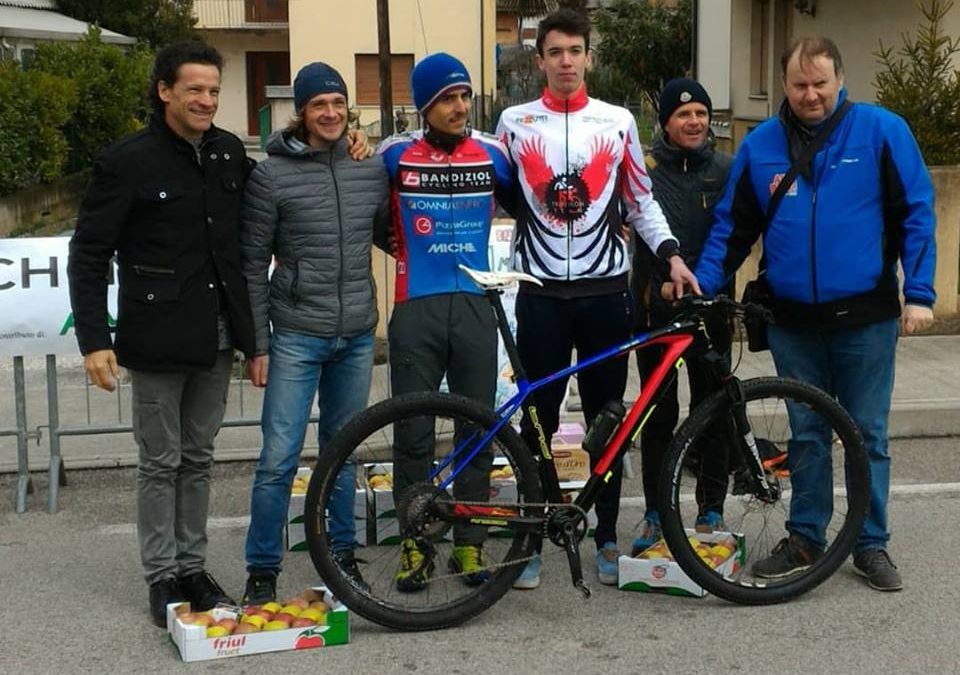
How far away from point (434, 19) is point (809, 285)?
98.9 feet

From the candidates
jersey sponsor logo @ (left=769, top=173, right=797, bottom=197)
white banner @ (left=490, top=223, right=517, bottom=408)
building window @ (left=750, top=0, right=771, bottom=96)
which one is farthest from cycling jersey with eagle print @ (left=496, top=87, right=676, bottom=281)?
building window @ (left=750, top=0, right=771, bottom=96)

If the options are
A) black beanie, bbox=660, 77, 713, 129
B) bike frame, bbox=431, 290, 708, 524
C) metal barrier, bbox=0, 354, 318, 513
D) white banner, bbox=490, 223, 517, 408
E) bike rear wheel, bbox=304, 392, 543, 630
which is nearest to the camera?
bike rear wheel, bbox=304, 392, 543, 630

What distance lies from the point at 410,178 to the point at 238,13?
41.5 m

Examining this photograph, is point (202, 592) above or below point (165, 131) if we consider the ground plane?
below

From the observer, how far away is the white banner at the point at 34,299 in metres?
6.16

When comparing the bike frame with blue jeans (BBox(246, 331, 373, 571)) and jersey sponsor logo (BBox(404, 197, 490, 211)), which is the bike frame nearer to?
jersey sponsor logo (BBox(404, 197, 490, 211))

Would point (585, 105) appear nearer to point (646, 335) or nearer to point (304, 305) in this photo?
point (646, 335)

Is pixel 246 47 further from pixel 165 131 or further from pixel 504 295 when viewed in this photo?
pixel 165 131

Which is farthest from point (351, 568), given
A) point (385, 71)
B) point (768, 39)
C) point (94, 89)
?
point (94, 89)

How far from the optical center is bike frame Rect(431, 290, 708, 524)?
4648mm

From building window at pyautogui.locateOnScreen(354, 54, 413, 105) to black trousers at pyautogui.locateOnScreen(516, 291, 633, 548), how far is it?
29316mm

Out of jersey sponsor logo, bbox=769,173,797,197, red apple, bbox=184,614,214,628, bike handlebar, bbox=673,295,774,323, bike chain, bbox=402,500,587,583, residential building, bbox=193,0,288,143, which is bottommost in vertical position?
red apple, bbox=184,614,214,628

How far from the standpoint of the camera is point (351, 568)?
482 cm

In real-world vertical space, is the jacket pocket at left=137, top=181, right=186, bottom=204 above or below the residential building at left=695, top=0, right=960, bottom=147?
below
